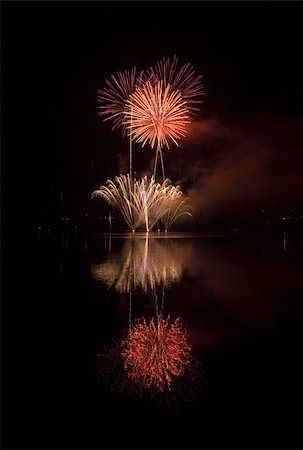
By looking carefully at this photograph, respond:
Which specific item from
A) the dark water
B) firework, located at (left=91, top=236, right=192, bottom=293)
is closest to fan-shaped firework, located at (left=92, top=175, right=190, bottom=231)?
firework, located at (left=91, top=236, right=192, bottom=293)

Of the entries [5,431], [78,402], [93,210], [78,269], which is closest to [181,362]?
[78,402]

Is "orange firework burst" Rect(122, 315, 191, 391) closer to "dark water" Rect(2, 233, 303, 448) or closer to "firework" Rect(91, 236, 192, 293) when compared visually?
"dark water" Rect(2, 233, 303, 448)

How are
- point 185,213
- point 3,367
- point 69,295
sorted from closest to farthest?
point 3,367 → point 69,295 → point 185,213

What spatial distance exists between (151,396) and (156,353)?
1.06 meters

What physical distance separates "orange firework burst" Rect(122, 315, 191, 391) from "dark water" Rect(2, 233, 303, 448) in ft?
0.49

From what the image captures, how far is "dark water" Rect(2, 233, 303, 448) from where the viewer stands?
2701 mm

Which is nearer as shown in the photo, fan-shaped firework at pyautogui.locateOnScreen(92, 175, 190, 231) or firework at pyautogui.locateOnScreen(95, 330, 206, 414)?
firework at pyautogui.locateOnScreen(95, 330, 206, 414)

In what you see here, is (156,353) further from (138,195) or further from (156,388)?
(138,195)

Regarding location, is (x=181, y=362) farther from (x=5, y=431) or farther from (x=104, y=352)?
(x=5, y=431)

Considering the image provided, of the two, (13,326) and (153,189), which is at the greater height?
(153,189)

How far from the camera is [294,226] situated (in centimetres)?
7531

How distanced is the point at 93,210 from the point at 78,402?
217 feet

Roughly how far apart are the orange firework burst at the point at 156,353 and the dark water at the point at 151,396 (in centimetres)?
15

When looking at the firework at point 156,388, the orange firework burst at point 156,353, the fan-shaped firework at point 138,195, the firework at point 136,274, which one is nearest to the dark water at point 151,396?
the firework at point 156,388
